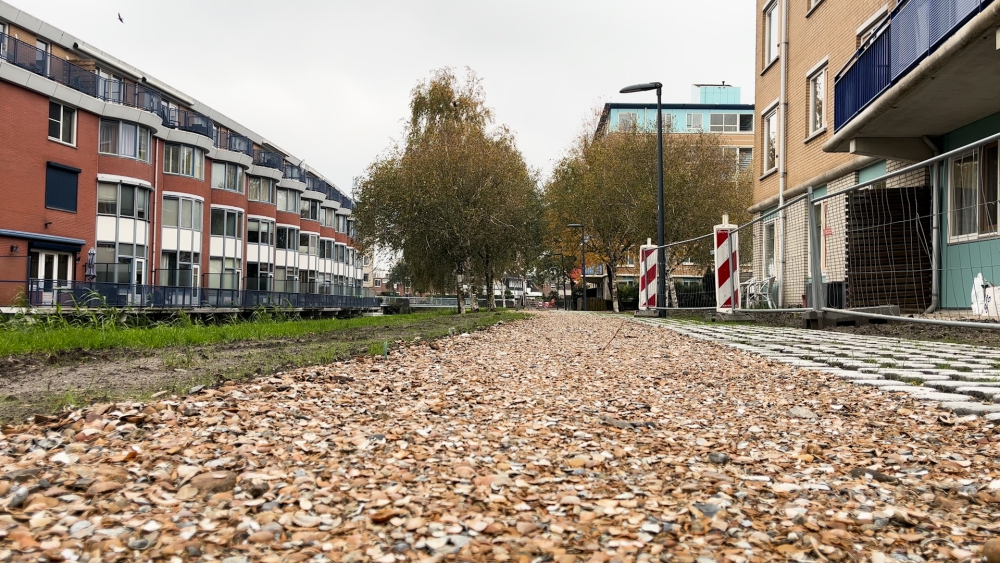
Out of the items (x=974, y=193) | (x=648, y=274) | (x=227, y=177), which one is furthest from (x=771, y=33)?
(x=227, y=177)

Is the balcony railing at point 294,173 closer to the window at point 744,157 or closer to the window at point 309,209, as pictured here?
the window at point 309,209

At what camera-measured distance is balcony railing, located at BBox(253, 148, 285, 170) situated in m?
50.6

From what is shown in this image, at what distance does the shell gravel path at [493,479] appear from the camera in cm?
221

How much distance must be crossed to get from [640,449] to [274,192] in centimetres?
5193

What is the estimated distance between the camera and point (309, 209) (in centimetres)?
6044

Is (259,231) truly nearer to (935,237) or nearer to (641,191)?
(641,191)

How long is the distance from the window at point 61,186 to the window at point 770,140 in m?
27.3

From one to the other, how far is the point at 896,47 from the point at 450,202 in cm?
2108

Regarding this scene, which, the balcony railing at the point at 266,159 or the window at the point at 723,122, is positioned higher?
the window at the point at 723,122

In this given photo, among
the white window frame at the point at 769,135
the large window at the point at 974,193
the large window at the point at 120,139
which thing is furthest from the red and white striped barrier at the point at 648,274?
the large window at the point at 120,139

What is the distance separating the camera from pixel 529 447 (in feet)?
10.8

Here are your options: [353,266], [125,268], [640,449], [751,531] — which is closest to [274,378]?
[640,449]

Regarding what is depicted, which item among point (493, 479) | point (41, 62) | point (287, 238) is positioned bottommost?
point (493, 479)

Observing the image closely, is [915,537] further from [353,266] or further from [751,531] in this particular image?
[353,266]
